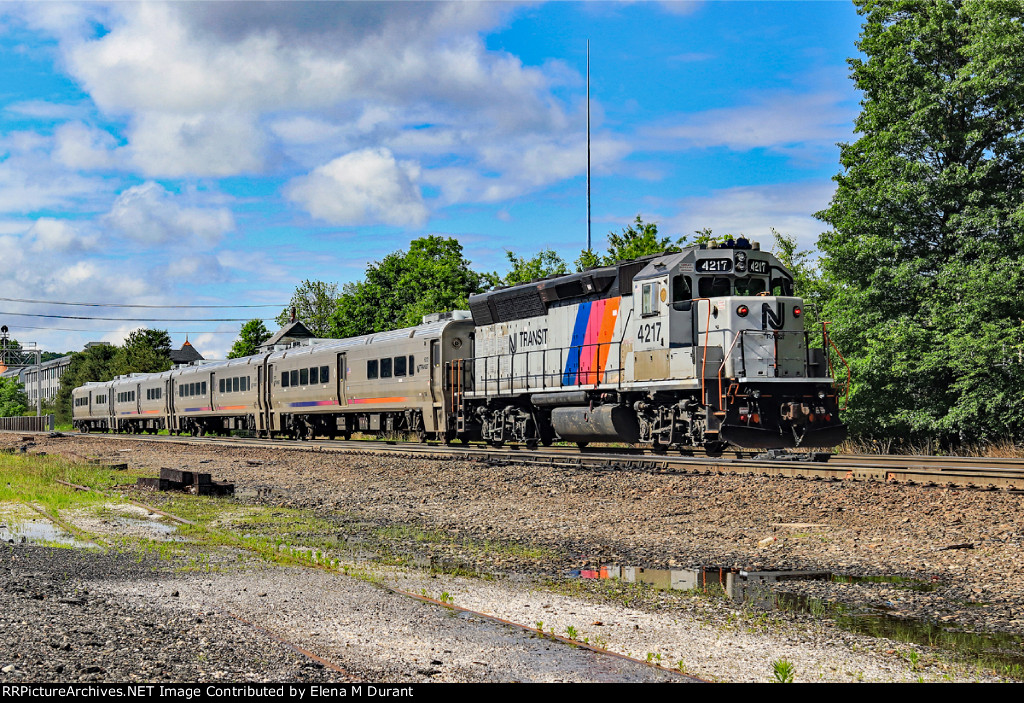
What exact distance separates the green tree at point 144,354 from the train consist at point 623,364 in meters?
61.4

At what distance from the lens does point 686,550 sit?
923cm

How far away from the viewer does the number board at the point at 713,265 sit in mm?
17266

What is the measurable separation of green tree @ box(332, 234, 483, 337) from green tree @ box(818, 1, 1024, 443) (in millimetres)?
26784

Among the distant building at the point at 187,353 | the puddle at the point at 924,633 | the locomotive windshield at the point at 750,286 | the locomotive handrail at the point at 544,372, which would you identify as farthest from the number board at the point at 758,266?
the distant building at the point at 187,353

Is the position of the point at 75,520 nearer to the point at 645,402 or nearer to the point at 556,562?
the point at 556,562

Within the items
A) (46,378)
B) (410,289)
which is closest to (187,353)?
(46,378)

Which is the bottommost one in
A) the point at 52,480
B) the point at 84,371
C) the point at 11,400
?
the point at 52,480

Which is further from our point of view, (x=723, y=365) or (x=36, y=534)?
(x=723, y=365)

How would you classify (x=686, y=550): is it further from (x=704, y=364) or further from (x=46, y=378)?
(x=46, y=378)

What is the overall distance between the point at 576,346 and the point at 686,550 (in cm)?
1116

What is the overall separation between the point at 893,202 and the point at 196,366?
3632 centimetres

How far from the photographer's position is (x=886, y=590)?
287 inches

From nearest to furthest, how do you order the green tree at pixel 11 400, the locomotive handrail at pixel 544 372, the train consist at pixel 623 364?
the train consist at pixel 623 364 < the locomotive handrail at pixel 544 372 < the green tree at pixel 11 400

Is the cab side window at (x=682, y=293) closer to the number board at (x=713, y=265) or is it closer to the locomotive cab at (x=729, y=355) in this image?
the locomotive cab at (x=729, y=355)
